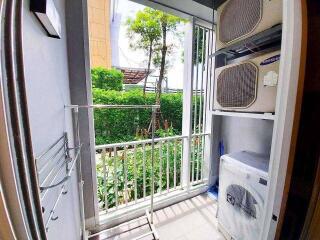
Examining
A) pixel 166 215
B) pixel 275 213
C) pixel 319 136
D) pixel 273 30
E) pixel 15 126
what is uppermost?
pixel 273 30

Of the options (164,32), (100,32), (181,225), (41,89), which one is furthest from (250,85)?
(100,32)

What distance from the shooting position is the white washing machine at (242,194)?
1.25 m

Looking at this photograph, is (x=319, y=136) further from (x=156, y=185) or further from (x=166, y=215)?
(x=156, y=185)

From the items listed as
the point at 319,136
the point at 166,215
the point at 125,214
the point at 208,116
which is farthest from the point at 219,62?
the point at 125,214

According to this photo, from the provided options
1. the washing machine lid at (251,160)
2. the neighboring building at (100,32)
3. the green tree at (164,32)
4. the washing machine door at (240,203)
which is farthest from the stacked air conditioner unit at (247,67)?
the neighboring building at (100,32)

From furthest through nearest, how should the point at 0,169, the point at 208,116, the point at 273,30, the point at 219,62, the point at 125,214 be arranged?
the point at 208,116
the point at 219,62
the point at 125,214
the point at 273,30
the point at 0,169

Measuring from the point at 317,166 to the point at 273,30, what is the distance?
922 millimetres

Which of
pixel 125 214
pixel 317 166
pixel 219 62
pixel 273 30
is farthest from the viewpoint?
pixel 219 62

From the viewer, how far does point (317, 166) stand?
2.47 ft

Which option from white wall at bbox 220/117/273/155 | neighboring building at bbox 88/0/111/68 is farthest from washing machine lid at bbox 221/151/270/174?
neighboring building at bbox 88/0/111/68

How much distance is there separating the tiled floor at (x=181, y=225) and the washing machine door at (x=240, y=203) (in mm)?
209

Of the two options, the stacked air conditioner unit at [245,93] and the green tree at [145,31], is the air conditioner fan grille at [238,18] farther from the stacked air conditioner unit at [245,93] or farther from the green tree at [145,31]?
the green tree at [145,31]

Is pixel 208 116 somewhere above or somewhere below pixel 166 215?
above

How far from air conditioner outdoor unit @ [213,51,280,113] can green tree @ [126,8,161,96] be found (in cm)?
295
